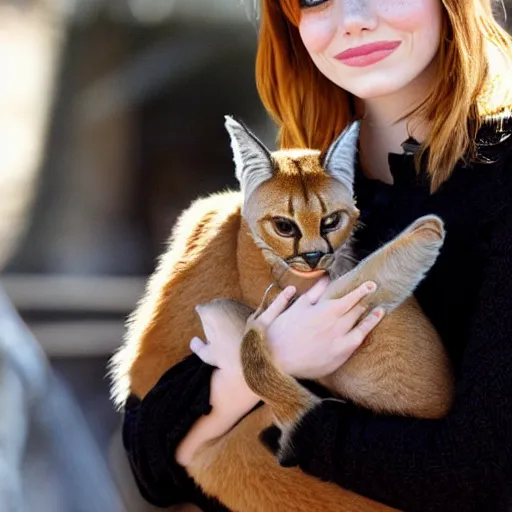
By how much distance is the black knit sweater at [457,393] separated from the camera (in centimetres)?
76

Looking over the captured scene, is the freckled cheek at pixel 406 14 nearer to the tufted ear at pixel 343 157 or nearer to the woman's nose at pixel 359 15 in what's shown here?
the woman's nose at pixel 359 15

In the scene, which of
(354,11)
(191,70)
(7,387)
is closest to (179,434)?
(354,11)

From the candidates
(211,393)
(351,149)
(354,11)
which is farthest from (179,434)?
(354,11)

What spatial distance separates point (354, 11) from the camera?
88 cm

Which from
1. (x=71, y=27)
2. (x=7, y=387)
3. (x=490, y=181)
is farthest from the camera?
(x=71, y=27)

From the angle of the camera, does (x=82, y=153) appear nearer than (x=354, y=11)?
No

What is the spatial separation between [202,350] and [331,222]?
0.76 ft

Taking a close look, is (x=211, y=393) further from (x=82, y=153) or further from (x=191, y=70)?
(x=191, y=70)

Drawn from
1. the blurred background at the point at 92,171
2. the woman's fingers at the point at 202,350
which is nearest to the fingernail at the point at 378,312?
the woman's fingers at the point at 202,350

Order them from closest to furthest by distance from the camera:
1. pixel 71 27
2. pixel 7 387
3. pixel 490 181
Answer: pixel 490 181 < pixel 7 387 < pixel 71 27

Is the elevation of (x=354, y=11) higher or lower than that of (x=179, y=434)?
higher

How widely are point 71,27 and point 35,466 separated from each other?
1.06 metres

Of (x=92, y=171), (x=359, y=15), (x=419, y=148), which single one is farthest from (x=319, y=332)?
(x=92, y=171)

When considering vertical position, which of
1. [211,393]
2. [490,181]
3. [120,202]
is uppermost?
[490,181]
